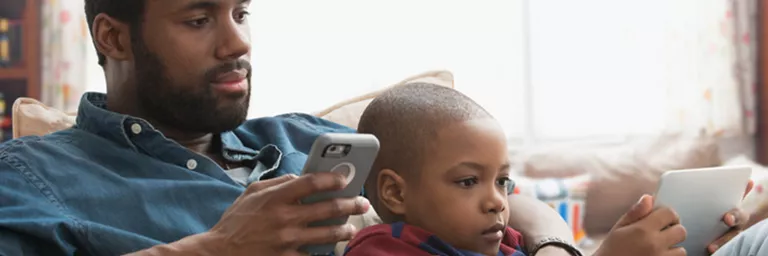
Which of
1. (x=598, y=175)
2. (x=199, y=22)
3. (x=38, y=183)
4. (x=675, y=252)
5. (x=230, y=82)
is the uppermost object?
(x=199, y=22)

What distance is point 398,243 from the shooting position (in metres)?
1.25

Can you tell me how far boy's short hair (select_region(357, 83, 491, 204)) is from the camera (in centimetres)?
130

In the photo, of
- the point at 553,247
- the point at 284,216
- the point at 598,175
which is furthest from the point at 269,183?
the point at 598,175

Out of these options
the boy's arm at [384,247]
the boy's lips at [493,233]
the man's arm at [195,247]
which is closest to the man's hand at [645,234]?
the boy's lips at [493,233]

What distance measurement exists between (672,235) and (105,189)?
31.5 inches

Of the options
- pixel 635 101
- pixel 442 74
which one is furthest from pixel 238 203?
pixel 635 101

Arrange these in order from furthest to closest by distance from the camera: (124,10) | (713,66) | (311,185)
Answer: (713,66) → (124,10) → (311,185)

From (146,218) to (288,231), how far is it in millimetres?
369

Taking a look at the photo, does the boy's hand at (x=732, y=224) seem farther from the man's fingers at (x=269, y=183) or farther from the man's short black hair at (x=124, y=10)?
the man's short black hair at (x=124, y=10)

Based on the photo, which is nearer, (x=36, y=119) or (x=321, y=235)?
(x=321, y=235)

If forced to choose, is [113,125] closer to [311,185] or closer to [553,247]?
[311,185]

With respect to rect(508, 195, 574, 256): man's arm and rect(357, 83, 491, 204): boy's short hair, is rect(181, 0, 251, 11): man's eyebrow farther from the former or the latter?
rect(508, 195, 574, 256): man's arm

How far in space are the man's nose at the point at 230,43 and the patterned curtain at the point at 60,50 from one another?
2618mm

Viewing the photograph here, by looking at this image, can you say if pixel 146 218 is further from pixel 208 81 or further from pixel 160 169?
pixel 208 81
